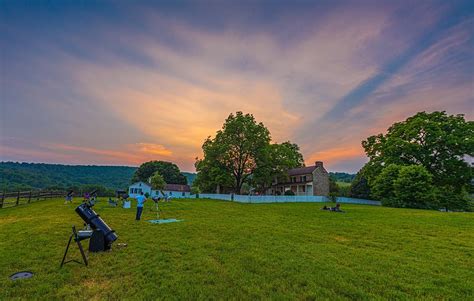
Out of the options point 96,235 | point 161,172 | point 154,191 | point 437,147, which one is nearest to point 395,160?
point 437,147

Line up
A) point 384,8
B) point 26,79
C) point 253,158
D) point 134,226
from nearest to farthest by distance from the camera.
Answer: point 134,226, point 384,8, point 26,79, point 253,158

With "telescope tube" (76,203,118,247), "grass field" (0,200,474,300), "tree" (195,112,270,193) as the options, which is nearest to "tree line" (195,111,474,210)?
"tree" (195,112,270,193)

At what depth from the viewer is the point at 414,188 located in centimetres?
2838

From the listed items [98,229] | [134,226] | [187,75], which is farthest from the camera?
[187,75]

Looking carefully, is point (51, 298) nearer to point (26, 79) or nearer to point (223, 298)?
point (223, 298)

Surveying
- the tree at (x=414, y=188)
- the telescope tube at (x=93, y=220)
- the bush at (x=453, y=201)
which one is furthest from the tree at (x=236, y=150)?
the telescope tube at (x=93, y=220)

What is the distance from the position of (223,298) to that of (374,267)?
13.7ft

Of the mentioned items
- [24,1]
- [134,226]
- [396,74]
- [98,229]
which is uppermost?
[24,1]

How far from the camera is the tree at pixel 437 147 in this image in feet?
102

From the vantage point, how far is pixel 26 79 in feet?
58.4

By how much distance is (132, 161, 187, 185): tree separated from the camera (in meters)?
76.4

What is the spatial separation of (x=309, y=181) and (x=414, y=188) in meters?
20.6

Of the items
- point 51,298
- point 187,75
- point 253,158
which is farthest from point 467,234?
point 253,158

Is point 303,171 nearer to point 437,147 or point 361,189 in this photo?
point 361,189
